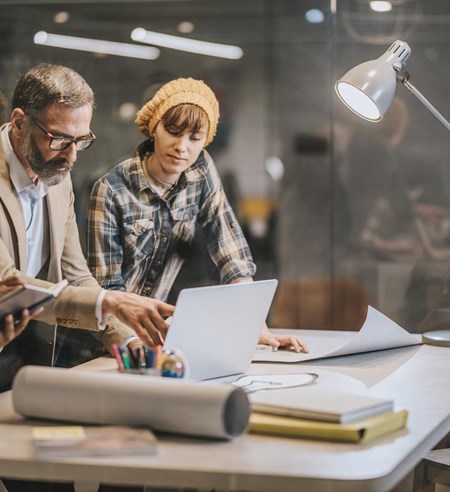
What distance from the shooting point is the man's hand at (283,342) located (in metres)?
3.03

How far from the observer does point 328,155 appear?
184 inches

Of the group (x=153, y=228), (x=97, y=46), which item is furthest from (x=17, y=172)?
(x=97, y=46)

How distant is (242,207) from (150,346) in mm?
2091

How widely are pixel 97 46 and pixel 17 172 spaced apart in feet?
4.40

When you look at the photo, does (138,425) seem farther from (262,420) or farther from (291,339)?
(291,339)

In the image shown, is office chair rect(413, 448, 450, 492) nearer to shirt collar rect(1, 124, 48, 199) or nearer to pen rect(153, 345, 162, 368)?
pen rect(153, 345, 162, 368)

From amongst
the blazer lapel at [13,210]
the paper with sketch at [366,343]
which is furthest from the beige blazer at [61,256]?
the paper with sketch at [366,343]

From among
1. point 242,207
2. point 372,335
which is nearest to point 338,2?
point 242,207

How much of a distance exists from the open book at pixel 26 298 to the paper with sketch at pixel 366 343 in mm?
823

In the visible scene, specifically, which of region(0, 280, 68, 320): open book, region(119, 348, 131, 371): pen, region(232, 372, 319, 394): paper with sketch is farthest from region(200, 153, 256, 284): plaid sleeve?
region(0, 280, 68, 320): open book

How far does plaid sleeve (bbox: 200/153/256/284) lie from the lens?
12.9 ft

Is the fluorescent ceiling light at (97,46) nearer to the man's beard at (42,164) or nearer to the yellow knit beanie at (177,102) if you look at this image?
the yellow knit beanie at (177,102)

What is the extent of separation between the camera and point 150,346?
2.57 m

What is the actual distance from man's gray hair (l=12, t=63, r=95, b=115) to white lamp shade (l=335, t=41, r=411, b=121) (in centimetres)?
88
